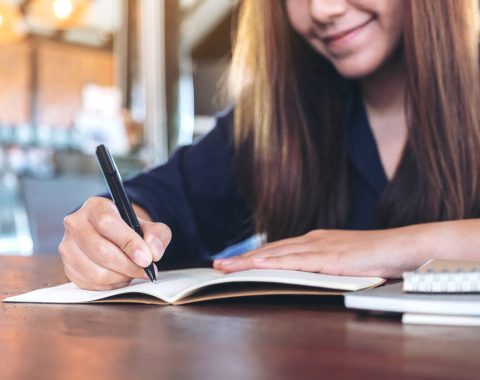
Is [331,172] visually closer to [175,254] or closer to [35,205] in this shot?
[175,254]

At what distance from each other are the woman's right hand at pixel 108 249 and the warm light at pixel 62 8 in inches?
191

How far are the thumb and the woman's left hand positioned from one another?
89 mm

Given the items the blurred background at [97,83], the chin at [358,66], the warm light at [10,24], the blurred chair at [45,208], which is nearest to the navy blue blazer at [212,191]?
the chin at [358,66]

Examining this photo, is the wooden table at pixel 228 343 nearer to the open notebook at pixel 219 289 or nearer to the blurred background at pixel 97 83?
the open notebook at pixel 219 289

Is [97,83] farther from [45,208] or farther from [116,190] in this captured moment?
[116,190]

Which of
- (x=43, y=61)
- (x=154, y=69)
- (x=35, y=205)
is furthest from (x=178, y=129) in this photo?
(x=35, y=205)

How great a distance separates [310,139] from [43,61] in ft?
15.0

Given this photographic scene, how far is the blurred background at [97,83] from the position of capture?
5156mm

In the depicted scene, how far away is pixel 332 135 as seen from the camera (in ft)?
4.38

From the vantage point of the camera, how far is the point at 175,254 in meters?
1.33

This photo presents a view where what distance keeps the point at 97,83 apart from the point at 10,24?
0.72m

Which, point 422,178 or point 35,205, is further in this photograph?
point 35,205

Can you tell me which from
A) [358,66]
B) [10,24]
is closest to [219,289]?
[358,66]

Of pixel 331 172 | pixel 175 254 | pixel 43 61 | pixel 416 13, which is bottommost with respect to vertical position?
pixel 175 254
